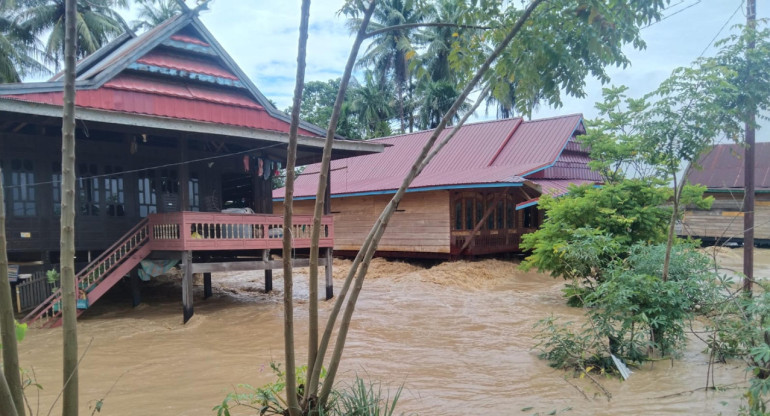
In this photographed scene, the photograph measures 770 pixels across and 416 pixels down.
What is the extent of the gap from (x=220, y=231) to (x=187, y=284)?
1.23 metres

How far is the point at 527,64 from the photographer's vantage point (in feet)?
14.5

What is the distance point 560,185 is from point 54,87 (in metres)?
14.5

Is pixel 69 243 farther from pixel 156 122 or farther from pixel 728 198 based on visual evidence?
pixel 728 198

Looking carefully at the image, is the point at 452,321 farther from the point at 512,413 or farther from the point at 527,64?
the point at 527,64

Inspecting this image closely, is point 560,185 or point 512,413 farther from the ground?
point 560,185

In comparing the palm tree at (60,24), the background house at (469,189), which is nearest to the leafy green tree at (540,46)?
the background house at (469,189)

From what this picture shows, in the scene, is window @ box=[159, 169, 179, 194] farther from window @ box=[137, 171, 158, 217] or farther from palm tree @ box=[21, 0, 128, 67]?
palm tree @ box=[21, 0, 128, 67]

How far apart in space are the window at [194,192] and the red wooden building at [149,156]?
2cm

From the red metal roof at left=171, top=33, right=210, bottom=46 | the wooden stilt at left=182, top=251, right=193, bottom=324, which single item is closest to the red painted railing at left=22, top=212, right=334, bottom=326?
the wooden stilt at left=182, top=251, right=193, bottom=324

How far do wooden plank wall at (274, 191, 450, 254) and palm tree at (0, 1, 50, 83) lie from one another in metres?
18.1

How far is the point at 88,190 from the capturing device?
11781mm

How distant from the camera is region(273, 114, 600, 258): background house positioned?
18203 mm

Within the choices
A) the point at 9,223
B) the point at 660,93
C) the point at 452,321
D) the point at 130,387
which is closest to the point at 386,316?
the point at 452,321

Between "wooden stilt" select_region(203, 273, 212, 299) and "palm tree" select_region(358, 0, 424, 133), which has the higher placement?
"palm tree" select_region(358, 0, 424, 133)
